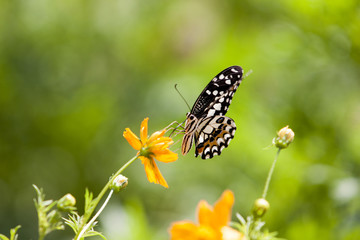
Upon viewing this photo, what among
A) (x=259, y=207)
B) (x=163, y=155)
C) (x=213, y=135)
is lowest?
(x=259, y=207)

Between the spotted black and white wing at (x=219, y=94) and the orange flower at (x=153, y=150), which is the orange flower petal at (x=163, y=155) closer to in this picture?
the orange flower at (x=153, y=150)

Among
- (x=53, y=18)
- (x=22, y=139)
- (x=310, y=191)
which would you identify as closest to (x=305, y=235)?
(x=310, y=191)

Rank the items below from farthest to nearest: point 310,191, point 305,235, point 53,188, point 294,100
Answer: point 53,188 < point 294,100 < point 310,191 < point 305,235

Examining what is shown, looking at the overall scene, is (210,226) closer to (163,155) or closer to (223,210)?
(223,210)

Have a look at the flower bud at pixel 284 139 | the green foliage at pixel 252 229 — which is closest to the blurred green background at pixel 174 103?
the flower bud at pixel 284 139

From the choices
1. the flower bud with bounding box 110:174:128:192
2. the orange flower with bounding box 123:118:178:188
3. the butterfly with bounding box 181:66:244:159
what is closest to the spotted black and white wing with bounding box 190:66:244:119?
the butterfly with bounding box 181:66:244:159

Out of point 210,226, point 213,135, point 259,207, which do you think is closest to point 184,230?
point 210,226

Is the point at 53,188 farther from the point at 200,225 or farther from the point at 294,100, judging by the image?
the point at 200,225

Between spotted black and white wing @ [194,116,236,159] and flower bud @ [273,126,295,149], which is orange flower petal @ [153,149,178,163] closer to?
flower bud @ [273,126,295,149]
